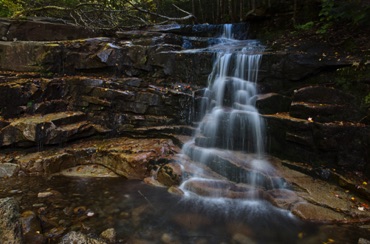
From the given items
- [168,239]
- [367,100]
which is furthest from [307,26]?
[168,239]

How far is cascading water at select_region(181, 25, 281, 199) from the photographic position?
548cm

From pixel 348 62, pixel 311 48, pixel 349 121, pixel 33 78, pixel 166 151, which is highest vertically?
pixel 311 48

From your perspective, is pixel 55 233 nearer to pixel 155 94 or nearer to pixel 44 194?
pixel 44 194

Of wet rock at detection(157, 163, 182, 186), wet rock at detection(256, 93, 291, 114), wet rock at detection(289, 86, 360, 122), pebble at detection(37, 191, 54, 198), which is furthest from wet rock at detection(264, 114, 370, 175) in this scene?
pebble at detection(37, 191, 54, 198)

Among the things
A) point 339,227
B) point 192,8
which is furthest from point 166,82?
point 192,8

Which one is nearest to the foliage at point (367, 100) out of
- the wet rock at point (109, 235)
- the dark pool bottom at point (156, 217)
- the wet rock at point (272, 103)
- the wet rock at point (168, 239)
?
the wet rock at point (272, 103)

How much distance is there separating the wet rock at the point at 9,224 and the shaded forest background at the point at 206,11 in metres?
7.71

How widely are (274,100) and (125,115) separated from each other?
15.3 ft

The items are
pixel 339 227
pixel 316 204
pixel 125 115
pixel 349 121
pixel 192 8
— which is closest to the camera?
pixel 339 227

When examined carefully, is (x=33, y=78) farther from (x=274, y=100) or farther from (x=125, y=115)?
(x=274, y=100)

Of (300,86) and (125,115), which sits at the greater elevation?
(300,86)

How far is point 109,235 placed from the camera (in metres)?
3.91

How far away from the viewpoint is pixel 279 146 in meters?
5.99

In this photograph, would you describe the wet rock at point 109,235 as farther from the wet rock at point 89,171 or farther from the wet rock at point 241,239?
the wet rock at point 89,171
